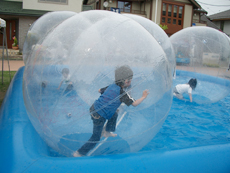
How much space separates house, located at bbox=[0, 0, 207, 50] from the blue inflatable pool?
15221 mm

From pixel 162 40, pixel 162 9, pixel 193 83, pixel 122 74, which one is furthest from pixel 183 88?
pixel 162 9

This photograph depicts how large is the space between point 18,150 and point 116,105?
1.14 meters

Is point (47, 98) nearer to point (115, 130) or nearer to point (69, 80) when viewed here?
point (69, 80)

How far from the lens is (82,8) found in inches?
698

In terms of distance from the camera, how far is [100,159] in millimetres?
2209

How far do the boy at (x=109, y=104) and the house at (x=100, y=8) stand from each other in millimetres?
15415

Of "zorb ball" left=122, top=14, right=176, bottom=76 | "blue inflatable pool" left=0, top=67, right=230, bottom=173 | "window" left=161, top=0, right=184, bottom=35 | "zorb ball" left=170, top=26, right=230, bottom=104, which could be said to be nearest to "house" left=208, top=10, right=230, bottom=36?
"window" left=161, top=0, right=184, bottom=35

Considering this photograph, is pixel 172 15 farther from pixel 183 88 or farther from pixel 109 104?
pixel 109 104

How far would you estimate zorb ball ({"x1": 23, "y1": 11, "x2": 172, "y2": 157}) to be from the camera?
8.11 ft

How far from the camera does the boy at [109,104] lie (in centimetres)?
242

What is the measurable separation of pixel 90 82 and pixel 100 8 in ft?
72.0

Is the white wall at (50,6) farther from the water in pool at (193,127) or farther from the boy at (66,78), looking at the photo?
the boy at (66,78)

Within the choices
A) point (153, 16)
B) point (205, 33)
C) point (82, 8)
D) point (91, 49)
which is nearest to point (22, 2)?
point (82, 8)

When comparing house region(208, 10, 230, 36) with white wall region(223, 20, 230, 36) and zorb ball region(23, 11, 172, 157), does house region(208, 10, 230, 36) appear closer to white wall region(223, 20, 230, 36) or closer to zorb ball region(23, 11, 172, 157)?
white wall region(223, 20, 230, 36)
